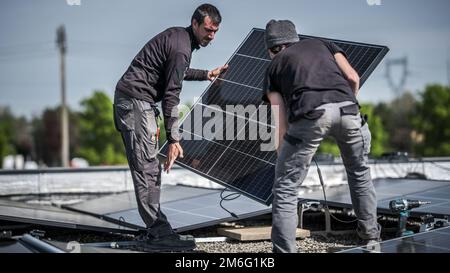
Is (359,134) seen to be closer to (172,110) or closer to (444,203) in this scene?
(172,110)

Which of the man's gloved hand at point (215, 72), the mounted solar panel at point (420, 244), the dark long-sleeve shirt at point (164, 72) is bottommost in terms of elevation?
the mounted solar panel at point (420, 244)

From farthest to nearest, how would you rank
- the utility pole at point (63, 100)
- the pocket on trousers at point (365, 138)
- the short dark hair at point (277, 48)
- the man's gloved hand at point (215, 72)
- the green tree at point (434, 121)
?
the green tree at point (434, 121), the utility pole at point (63, 100), the man's gloved hand at point (215, 72), the short dark hair at point (277, 48), the pocket on trousers at point (365, 138)

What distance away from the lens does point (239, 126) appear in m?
6.03

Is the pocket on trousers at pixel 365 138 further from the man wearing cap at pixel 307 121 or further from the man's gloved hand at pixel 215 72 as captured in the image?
the man's gloved hand at pixel 215 72

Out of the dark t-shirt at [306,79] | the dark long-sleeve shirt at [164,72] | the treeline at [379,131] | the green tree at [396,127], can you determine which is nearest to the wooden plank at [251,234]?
the dark long-sleeve shirt at [164,72]

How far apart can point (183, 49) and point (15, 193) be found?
212 inches

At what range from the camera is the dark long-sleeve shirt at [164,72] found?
468 centimetres

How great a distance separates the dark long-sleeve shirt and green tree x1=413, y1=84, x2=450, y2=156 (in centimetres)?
3946

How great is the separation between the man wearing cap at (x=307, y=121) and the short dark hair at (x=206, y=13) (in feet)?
3.04

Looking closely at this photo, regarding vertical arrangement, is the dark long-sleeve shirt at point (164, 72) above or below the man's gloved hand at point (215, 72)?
below

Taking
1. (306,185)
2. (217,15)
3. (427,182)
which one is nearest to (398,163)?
(306,185)

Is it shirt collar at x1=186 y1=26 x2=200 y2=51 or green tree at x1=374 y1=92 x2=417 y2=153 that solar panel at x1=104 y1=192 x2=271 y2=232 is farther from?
green tree at x1=374 y1=92 x2=417 y2=153

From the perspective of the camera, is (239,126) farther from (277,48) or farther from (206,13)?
(277,48)

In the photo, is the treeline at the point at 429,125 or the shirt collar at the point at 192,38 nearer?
the shirt collar at the point at 192,38
